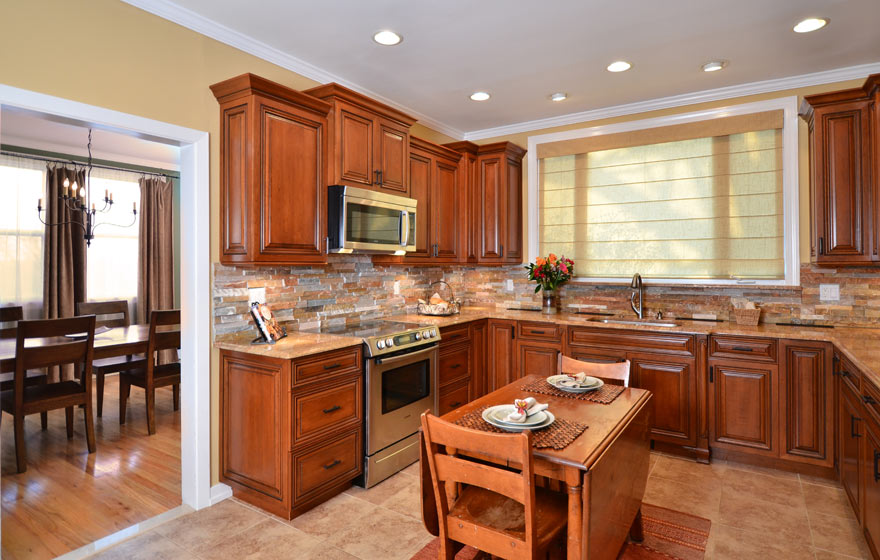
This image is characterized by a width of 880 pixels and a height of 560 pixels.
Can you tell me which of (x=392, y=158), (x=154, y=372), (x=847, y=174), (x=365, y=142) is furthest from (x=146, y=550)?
(x=847, y=174)

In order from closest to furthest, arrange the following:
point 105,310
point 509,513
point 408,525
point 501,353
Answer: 1. point 509,513
2. point 408,525
3. point 501,353
4. point 105,310

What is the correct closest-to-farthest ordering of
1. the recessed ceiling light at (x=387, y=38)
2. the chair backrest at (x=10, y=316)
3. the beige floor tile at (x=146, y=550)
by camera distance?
the beige floor tile at (x=146, y=550), the recessed ceiling light at (x=387, y=38), the chair backrest at (x=10, y=316)

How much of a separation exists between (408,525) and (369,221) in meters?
1.93

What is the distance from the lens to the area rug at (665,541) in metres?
2.34

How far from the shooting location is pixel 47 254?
5.32 meters

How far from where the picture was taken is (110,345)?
3.86 meters

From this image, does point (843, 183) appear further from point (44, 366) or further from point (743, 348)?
point (44, 366)

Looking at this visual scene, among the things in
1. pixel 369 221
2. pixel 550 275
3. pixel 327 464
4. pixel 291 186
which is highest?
pixel 291 186

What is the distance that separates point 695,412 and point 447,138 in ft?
11.2

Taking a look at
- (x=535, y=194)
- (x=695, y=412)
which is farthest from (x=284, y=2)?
(x=695, y=412)

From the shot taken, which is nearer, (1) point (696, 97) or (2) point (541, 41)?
(2) point (541, 41)

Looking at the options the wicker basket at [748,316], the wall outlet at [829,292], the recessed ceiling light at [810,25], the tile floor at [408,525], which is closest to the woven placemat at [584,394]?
the tile floor at [408,525]

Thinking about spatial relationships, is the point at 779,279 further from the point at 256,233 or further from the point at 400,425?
the point at 256,233

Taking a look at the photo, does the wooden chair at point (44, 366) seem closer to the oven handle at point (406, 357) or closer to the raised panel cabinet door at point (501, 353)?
the oven handle at point (406, 357)
